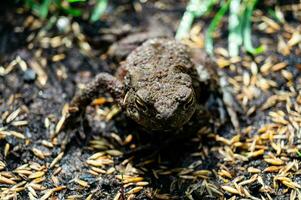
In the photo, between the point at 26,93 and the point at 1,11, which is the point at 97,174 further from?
the point at 1,11

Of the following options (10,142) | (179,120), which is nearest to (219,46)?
(179,120)

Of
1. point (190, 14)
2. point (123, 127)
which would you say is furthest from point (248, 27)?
point (123, 127)

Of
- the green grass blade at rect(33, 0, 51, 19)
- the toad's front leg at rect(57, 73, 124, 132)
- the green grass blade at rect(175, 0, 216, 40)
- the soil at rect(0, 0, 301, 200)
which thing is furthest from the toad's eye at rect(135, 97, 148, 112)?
the green grass blade at rect(33, 0, 51, 19)

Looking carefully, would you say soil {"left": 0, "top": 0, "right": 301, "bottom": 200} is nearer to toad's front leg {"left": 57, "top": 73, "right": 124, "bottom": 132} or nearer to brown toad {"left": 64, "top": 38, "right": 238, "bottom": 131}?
toad's front leg {"left": 57, "top": 73, "right": 124, "bottom": 132}

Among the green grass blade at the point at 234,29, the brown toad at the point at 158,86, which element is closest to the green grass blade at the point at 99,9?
the brown toad at the point at 158,86

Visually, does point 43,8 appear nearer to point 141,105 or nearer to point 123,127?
point 123,127

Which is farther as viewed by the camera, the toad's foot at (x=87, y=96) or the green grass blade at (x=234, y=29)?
the green grass blade at (x=234, y=29)

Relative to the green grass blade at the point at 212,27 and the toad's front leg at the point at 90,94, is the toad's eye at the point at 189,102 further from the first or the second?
the green grass blade at the point at 212,27
